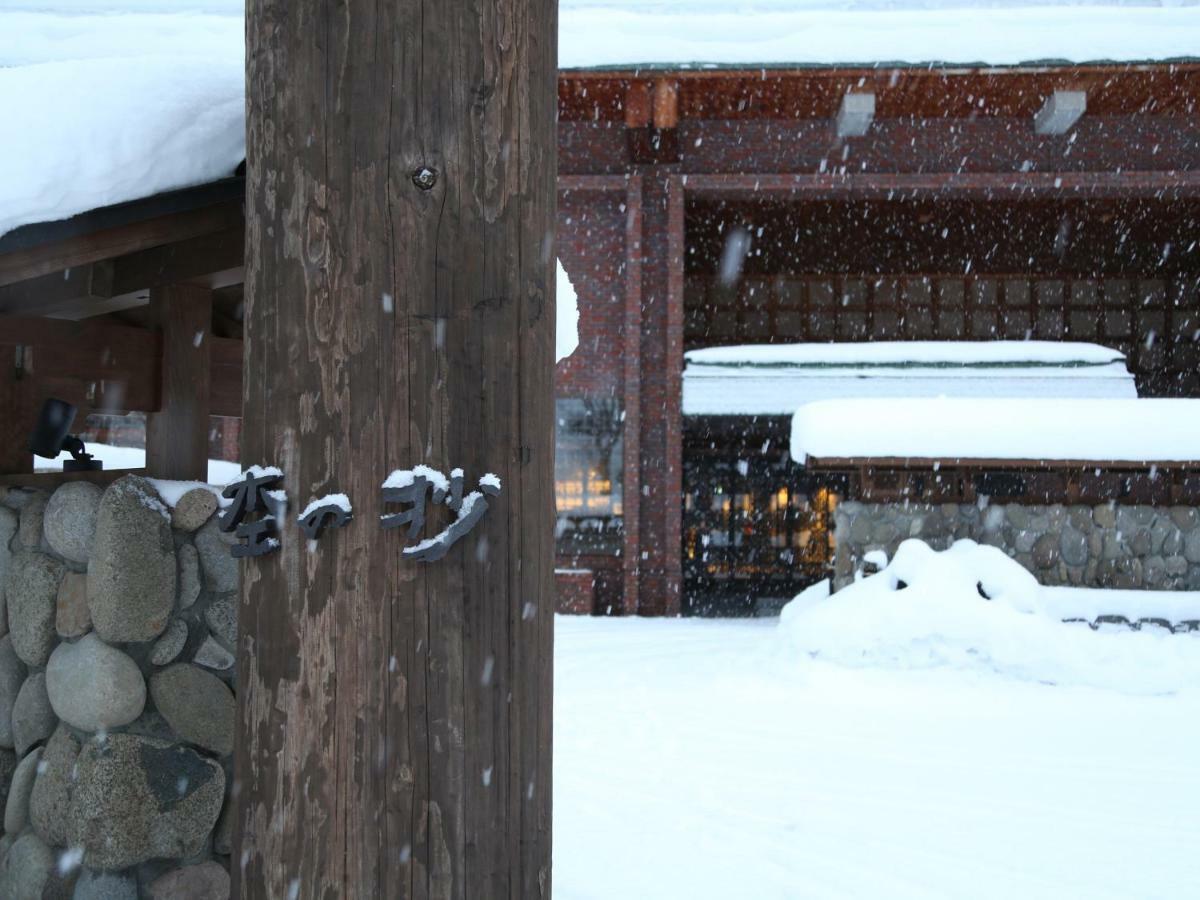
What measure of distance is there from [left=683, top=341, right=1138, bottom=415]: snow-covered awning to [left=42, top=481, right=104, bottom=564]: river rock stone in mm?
10056

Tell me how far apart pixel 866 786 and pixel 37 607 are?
3.60 m

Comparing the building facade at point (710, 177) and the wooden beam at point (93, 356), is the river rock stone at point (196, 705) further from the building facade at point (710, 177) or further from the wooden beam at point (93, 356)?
the building facade at point (710, 177)

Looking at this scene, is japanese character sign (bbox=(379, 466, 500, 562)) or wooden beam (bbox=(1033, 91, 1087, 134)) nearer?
japanese character sign (bbox=(379, 466, 500, 562))

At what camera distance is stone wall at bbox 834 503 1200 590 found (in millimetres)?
8719

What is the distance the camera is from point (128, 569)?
2.42m

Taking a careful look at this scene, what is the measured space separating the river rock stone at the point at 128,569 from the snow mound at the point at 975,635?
19.2 feet

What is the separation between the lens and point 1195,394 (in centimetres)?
1431

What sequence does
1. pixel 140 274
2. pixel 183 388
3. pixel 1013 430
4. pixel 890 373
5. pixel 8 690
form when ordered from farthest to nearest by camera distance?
pixel 890 373 → pixel 1013 430 → pixel 183 388 → pixel 140 274 → pixel 8 690

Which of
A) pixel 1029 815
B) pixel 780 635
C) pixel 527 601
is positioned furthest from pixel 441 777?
pixel 780 635

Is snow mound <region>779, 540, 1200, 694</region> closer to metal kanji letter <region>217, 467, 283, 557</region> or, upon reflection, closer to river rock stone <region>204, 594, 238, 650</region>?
river rock stone <region>204, 594, 238, 650</region>

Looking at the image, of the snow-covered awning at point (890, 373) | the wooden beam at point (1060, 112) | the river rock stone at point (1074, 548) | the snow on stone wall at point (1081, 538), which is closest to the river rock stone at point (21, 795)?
the snow on stone wall at point (1081, 538)

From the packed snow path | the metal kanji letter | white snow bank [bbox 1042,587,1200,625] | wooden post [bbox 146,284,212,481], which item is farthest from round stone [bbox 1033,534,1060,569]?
the metal kanji letter

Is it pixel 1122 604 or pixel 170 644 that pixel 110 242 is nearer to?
pixel 170 644

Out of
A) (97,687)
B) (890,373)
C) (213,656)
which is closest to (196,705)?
(213,656)
